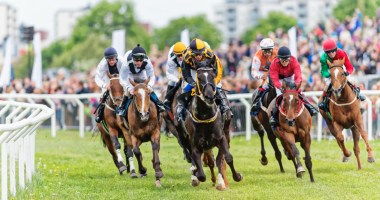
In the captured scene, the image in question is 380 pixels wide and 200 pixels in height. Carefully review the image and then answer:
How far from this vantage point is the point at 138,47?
14109mm

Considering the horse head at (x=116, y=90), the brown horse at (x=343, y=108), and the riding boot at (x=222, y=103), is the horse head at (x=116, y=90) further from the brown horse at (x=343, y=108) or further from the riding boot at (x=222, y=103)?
the brown horse at (x=343, y=108)

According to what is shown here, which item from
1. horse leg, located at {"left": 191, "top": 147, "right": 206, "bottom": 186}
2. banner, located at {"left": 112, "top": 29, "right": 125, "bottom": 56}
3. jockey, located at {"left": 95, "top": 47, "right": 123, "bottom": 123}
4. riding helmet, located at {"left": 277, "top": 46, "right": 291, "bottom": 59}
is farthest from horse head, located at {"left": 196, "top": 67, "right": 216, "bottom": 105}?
banner, located at {"left": 112, "top": 29, "right": 125, "bottom": 56}

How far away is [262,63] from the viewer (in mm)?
15430

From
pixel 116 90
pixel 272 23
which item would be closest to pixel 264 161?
pixel 116 90

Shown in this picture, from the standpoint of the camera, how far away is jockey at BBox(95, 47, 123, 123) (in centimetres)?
1526

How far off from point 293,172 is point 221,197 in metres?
3.09

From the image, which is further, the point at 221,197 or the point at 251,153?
the point at 251,153

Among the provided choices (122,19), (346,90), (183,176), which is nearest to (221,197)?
(183,176)

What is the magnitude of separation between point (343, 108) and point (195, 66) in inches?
140

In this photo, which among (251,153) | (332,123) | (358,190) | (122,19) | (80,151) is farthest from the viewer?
(122,19)

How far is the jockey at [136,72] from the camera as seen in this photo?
1406 centimetres

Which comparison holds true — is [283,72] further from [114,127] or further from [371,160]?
[114,127]

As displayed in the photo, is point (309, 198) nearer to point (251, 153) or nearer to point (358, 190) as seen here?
point (358, 190)

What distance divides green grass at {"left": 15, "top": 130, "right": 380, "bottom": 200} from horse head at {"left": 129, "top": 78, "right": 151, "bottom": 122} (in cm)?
100
